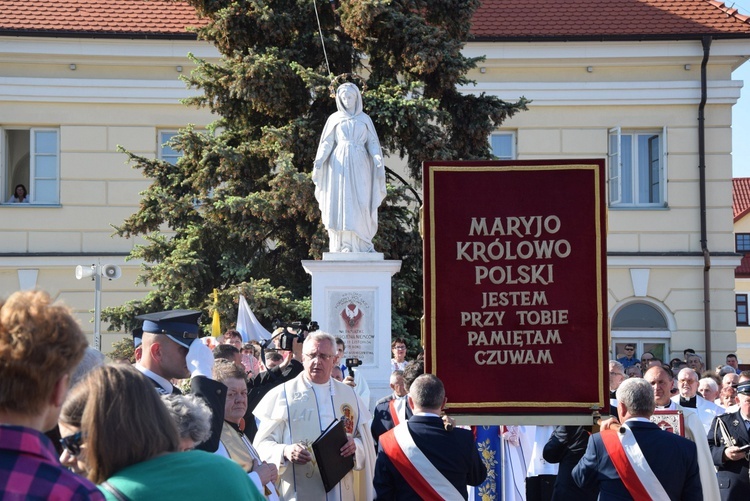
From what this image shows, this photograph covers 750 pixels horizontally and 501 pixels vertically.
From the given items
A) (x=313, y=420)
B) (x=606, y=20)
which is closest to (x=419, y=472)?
(x=313, y=420)

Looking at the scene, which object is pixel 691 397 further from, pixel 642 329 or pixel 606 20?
pixel 606 20

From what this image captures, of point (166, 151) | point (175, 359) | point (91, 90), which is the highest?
point (91, 90)

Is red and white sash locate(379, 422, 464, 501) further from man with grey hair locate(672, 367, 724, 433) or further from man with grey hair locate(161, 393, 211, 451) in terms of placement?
man with grey hair locate(672, 367, 724, 433)

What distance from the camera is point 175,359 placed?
5.30 metres

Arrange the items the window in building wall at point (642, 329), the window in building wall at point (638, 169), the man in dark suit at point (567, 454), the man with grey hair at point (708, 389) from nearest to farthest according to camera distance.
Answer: the man in dark suit at point (567, 454) < the man with grey hair at point (708, 389) < the window in building wall at point (642, 329) < the window in building wall at point (638, 169)

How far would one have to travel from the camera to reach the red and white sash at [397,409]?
805cm

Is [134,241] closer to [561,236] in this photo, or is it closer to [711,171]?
[711,171]

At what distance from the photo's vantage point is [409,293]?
19109mm

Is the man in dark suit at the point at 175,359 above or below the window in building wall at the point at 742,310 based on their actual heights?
above

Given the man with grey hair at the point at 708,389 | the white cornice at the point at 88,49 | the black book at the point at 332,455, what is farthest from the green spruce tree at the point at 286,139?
the black book at the point at 332,455

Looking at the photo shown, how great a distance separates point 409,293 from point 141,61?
326 inches

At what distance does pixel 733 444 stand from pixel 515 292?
326cm

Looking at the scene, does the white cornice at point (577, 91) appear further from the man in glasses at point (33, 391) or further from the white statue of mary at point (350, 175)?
the man in glasses at point (33, 391)

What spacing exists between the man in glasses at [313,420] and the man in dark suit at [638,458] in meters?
1.57
